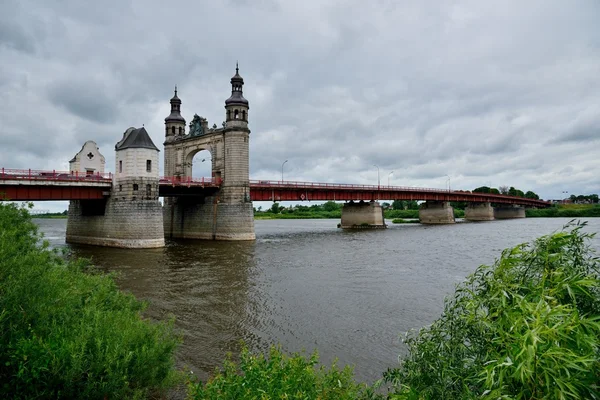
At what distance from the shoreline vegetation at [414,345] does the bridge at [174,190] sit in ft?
124

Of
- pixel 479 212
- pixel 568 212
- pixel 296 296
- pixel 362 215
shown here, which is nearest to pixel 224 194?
pixel 296 296

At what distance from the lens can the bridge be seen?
43.4m

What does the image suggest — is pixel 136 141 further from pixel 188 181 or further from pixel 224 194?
pixel 224 194

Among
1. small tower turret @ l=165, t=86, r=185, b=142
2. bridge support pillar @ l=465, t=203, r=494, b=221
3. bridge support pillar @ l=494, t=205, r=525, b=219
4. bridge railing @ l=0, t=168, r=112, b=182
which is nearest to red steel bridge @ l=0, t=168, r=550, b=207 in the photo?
bridge railing @ l=0, t=168, r=112, b=182

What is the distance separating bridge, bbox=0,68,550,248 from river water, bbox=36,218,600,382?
6429mm

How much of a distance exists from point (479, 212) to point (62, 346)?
137289 millimetres

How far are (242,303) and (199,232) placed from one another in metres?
40.8

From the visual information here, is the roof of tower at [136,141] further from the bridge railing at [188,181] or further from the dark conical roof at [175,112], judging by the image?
the dark conical roof at [175,112]

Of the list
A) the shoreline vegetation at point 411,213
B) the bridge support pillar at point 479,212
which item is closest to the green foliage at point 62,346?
the shoreline vegetation at point 411,213

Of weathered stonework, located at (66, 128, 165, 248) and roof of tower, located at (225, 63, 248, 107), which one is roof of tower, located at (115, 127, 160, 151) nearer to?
weathered stonework, located at (66, 128, 165, 248)

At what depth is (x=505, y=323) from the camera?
577 cm

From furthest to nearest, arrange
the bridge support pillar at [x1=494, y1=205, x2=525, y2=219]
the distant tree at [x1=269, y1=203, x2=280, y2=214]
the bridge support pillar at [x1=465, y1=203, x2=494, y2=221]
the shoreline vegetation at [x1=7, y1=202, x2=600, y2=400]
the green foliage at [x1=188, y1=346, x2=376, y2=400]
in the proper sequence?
the distant tree at [x1=269, y1=203, x2=280, y2=214] → the bridge support pillar at [x1=494, y1=205, x2=525, y2=219] → the bridge support pillar at [x1=465, y1=203, x2=494, y2=221] → the green foliage at [x1=188, y1=346, x2=376, y2=400] → the shoreline vegetation at [x1=7, y1=202, x2=600, y2=400]

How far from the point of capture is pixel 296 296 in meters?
21.0

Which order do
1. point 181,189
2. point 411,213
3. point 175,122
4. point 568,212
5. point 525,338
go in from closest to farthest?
point 525,338 < point 181,189 < point 175,122 < point 568,212 < point 411,213
